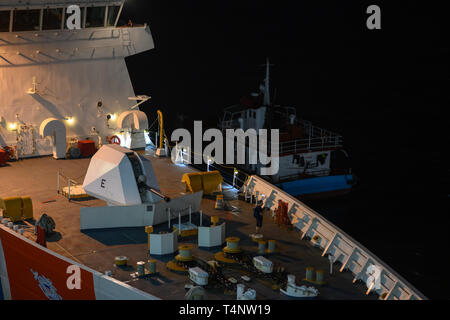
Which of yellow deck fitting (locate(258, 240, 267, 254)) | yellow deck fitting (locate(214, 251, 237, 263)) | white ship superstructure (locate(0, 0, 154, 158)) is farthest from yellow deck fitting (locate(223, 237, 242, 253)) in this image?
white ship superstructure (locate(0, 0, 154, 158))

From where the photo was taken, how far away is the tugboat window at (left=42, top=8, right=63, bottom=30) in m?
24.8

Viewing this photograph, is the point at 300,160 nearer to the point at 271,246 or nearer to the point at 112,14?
the point at 112,14

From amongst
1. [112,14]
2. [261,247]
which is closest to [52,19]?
[112,14]

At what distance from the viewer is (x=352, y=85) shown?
212 feet

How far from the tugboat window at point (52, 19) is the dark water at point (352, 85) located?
1601 centimetres

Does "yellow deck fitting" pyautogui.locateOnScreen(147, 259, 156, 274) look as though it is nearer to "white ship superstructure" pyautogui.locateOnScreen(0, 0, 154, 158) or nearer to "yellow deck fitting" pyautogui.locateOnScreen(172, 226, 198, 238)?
"yellow deck fitting" pyautogui.locateOnScreen(172, 226, 198, 238)

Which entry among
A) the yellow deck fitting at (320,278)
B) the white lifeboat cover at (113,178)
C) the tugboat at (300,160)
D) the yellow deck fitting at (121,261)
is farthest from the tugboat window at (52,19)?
the yellow deck fitting at (320,278)

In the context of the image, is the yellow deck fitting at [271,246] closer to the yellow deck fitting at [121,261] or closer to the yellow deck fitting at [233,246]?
the yellow deck fitting at [233,246]

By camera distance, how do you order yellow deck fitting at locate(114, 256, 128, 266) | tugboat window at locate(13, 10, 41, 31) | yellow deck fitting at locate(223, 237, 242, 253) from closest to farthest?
yellow deck fitting at locate(114, 256, 128, 266) → yellow deck fitting at locate(223, 237, 242, 253) → tugboat window at locate(13, 10, 41, 31)

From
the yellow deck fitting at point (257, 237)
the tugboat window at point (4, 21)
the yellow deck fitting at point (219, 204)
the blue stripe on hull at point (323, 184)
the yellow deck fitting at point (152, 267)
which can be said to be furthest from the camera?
the blue stripe on hull at point (323, 184)

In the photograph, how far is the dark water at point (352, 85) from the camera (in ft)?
102

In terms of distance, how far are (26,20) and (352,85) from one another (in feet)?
148

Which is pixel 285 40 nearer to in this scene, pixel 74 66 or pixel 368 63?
pixel 368 63

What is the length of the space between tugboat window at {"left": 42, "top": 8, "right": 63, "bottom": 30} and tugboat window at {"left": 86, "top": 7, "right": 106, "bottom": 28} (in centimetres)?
119
